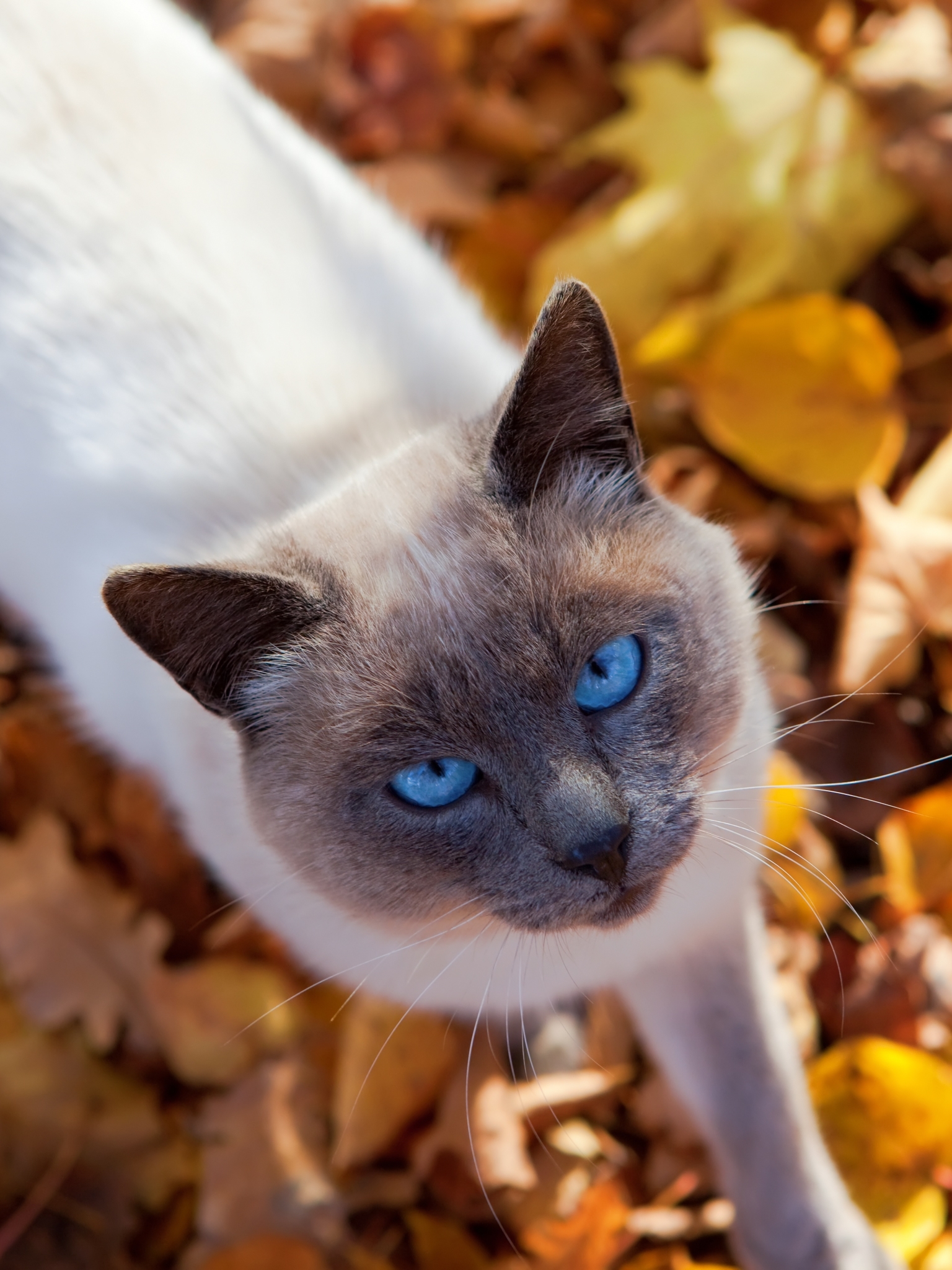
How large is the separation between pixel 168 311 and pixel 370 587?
1.80 feet

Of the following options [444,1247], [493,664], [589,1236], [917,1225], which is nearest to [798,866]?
[917,1225]

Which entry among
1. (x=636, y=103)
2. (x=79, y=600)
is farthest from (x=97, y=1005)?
(x=636, y=103)

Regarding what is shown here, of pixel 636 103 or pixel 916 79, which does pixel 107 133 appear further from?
pixel 916 79

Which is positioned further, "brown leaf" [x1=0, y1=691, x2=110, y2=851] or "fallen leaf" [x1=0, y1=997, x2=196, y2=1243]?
"brown leaf" [x1=0, y1=691, x2=110, y2=851]

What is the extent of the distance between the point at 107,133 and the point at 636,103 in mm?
1103

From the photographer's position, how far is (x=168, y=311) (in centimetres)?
145

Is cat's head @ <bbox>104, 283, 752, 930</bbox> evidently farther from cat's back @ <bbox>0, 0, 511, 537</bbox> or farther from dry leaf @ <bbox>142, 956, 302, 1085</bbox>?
dry leaf @ <bbox>142, 956, 302, 1085</bbox>

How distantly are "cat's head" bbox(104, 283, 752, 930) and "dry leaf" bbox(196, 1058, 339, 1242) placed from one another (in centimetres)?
69

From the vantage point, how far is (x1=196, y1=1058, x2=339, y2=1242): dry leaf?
1620 mm

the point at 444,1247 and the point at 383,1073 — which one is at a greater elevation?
the point at 383,1073

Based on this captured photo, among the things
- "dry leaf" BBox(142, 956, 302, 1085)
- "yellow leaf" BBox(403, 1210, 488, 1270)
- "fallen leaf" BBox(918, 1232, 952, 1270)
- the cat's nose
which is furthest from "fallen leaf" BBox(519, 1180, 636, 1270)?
the cat's nose

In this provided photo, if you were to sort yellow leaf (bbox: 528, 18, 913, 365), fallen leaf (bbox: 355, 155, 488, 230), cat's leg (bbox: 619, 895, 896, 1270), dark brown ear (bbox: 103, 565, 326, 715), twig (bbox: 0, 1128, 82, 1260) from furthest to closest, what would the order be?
fallen leaf (bbox: 355, 155, 488, 230)
yellow leaf (bbox: 528, 18, 913, 365)
twig (bbox: 0, 1128, 82, 1260)
cat's leg (bbox: 619, 895, 896, 1270)
dark brown ear (bbox: 103, 565, 326, 715)

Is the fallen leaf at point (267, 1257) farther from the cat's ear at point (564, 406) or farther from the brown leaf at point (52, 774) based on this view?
the cat's ear at point (564, 406)

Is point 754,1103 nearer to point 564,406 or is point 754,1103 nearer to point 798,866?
point 798,866
